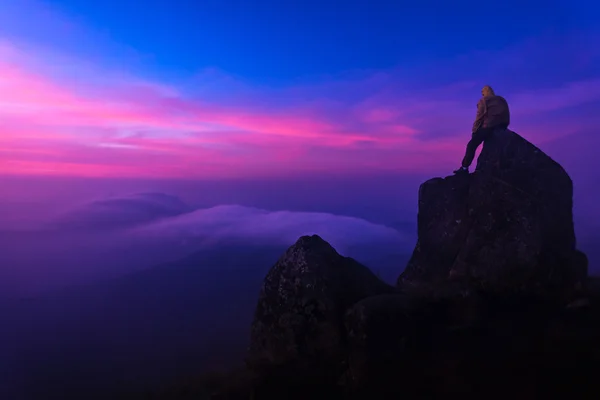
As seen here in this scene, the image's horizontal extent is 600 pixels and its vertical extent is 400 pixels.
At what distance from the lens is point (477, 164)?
3056 cm

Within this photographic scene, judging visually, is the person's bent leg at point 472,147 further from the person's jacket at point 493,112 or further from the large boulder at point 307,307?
the large boulder at point 307,307

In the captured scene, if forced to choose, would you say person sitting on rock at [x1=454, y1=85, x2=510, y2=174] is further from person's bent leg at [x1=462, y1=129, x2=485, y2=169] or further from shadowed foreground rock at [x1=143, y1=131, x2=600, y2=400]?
shadowed foreground rock at [x1=143, y1=131, x2=600, y2=400]

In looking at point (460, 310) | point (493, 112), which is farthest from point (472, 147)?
point (460, 310)

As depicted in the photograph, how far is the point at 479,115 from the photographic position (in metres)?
31.3

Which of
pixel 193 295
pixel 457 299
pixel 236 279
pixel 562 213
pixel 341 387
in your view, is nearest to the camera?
pixel 341 387

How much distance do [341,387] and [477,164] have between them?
2071 centimetres

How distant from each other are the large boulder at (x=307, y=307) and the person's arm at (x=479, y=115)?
16.6 m

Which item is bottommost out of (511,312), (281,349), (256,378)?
(256,378)

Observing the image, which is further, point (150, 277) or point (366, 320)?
point (150, 277)

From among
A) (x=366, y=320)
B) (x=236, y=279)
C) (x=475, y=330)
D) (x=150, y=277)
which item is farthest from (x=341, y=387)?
(x=150, y=277)

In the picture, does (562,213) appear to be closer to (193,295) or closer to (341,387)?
(341,387)

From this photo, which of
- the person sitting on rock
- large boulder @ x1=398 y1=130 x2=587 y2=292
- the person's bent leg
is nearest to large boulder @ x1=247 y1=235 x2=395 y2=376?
large boulder @ x1=398 y1=130 x2=587 y2=292

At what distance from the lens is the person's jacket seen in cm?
3061

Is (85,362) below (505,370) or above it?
below
